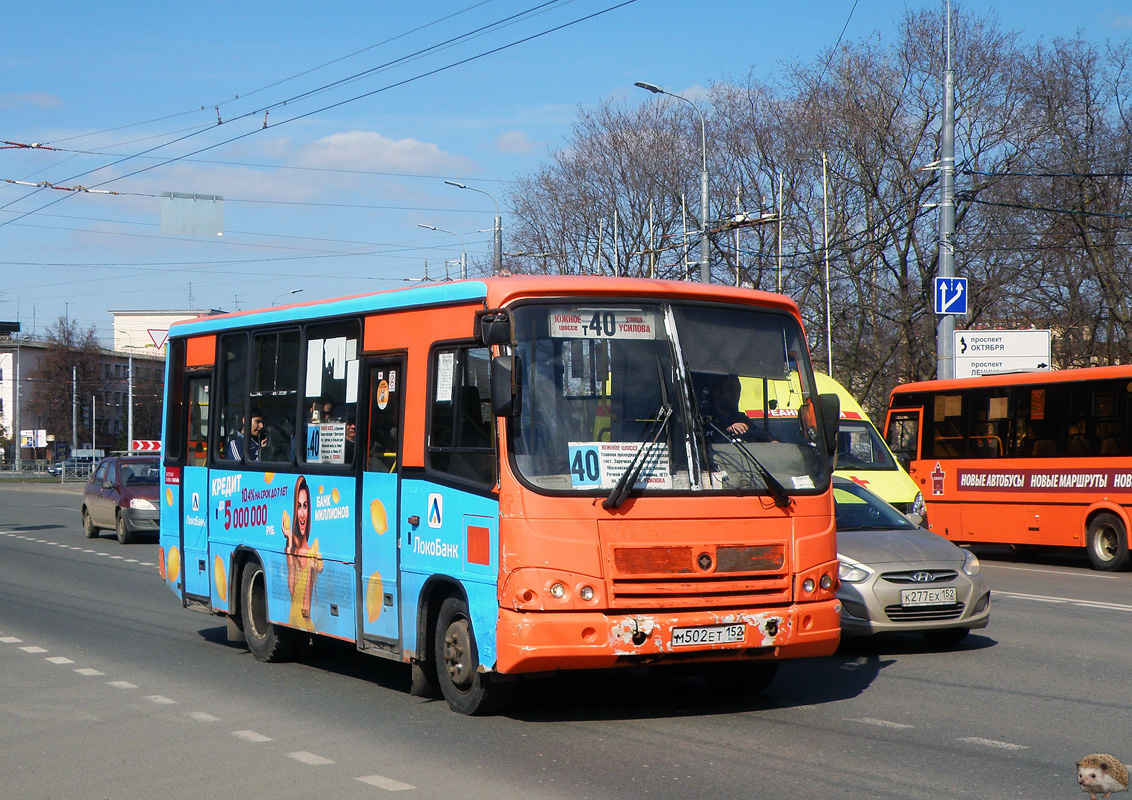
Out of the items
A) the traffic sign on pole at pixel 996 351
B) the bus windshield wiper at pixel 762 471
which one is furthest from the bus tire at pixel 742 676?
the traffic sign on pole at pixel 996 351

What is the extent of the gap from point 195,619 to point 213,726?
597 cm

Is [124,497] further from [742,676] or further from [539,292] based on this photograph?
[539,292]

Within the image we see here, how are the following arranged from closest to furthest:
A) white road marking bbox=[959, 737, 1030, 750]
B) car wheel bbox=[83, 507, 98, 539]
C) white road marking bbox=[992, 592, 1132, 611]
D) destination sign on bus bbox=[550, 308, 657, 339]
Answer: white road marking bbox=[959, 737, 1030, 750]
destination sign on bus bbox=[550, 308, 657, 339]
white road marking bbox=[992, 592, 1132, 611]
car wheel bbox=[83, 507, 98, 539]

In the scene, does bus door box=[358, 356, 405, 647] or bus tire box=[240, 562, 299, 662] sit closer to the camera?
bus door box=[358, 356, 405, 647]

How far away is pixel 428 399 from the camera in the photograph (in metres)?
8.68

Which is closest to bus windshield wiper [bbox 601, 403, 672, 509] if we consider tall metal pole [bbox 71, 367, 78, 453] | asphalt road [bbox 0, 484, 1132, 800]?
asphalt road [bbox 0, 484, 1132, 800]

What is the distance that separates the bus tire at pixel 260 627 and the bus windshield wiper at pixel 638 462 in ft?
13.6

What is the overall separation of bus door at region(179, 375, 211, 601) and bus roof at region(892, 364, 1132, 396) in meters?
12.8

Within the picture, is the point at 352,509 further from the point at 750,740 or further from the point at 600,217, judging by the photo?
the point at 600,217

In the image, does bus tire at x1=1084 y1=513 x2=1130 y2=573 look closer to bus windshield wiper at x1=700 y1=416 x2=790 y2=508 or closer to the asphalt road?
the asphalt road

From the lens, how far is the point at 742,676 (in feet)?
29.9

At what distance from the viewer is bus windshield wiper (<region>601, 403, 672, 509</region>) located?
7.65m

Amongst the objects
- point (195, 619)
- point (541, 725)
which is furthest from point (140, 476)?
point (541, 725)

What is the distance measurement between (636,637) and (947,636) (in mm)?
4947
